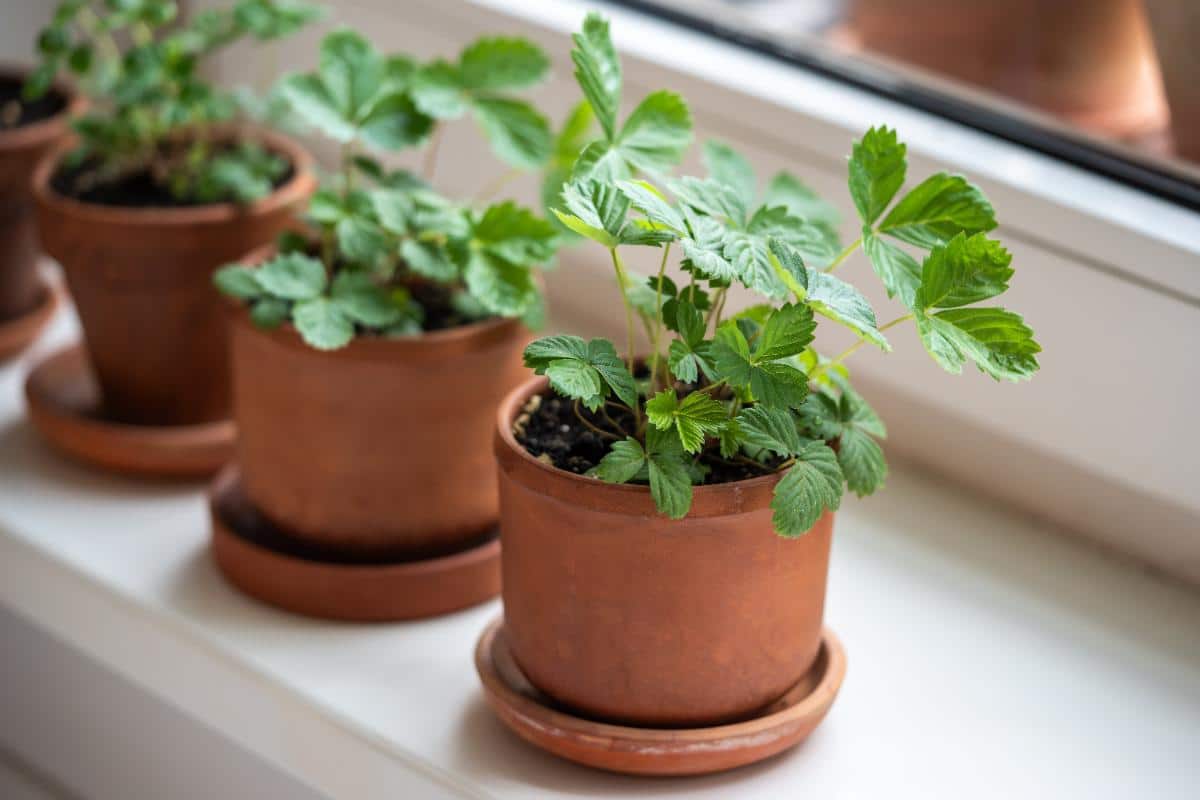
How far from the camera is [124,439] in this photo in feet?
3.92

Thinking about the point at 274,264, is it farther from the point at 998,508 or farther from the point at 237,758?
the point at 998,508

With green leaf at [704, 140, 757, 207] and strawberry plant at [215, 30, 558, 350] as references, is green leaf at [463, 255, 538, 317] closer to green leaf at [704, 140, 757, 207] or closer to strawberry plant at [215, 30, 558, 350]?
strawberry plant at [215, 30, 558, 350]

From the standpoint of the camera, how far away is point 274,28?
3.64 ft

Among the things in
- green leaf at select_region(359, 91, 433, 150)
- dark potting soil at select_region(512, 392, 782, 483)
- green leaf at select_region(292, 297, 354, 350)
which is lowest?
dark potting soil at select_region(512, 392, 782, 483)

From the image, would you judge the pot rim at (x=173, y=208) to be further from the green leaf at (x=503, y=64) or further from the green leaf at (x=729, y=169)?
the green leaf at (x=729, y=169)

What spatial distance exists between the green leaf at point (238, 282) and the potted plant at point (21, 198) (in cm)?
44

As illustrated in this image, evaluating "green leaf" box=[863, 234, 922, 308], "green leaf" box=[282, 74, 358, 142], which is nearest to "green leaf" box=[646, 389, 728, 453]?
"green leaf" box=[863, 234, 922, 308]

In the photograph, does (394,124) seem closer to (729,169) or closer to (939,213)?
(729,169)

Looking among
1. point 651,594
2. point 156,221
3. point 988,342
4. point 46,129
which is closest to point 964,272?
point 988,342

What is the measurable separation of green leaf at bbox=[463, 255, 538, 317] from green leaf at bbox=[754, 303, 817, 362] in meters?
0.23

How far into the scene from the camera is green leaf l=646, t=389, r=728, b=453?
76 cm

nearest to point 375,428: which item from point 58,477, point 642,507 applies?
point 642,507

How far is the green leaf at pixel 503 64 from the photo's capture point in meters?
1.00

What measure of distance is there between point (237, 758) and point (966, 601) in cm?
58
